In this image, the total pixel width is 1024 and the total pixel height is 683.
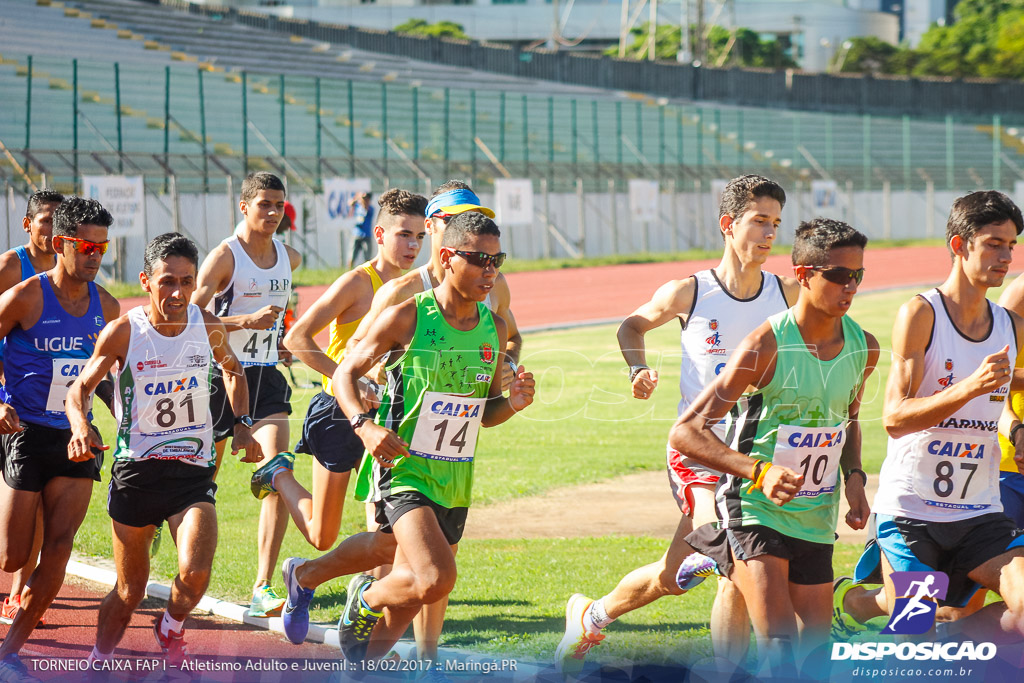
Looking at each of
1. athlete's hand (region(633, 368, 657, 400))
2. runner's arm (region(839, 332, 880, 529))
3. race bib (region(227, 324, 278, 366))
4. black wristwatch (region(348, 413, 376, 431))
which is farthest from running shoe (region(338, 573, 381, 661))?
race bib (region(227, 324, 278, 366))

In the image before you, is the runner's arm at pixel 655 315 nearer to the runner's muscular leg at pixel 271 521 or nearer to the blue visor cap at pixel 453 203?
the blue visor cap at pixel 453 203

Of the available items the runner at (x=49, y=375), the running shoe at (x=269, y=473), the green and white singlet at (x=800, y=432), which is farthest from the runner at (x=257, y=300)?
the green and white singlet at (x=800, y=432)

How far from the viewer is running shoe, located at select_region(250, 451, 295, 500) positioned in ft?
21.6

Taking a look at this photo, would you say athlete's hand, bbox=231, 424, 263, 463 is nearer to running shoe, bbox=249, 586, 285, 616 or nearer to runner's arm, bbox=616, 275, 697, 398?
running shoe, bbox=249, 586, 285, 616

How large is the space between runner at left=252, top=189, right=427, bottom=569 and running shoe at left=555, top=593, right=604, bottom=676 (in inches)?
52.4

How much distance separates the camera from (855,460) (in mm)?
4883

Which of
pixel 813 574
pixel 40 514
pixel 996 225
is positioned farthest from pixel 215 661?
pixel 996 225

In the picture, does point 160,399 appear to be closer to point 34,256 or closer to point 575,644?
point 34,256

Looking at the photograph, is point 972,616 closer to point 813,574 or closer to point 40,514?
point 813,574

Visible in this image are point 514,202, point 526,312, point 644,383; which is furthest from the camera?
point 514,202

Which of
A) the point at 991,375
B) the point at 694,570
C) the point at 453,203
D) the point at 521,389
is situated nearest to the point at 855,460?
the point at 991,375

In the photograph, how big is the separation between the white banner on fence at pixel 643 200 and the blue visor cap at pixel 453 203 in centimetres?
3464

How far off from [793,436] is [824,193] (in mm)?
46337

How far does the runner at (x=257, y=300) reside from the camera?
7004 millimetres
